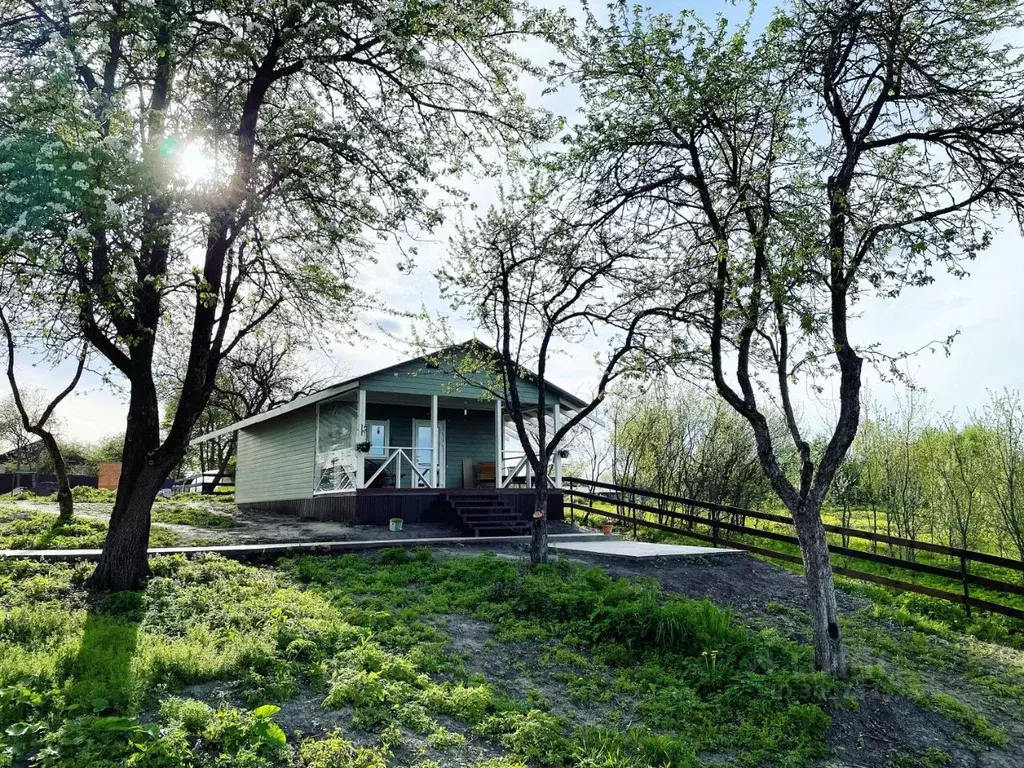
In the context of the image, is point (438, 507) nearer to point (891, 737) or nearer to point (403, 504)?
point (403, 504)

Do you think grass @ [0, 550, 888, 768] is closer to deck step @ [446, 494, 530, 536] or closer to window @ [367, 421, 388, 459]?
deck step @ [446, 494, 530, 536]

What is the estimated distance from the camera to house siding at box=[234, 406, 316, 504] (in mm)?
18156

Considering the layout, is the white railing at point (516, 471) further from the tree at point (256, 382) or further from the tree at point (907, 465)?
Answer: the tree at point (256, 382)

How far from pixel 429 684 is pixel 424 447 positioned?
13.1m

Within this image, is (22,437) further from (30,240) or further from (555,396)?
(30,240)

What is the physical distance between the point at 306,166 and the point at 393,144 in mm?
1248

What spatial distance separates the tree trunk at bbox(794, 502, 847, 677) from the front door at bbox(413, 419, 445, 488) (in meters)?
12.3

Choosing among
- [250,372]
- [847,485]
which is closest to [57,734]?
[847,485]

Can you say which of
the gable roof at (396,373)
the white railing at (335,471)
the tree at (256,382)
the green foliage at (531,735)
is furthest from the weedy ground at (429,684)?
the tree at (256,382)

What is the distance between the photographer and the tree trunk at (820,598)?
635cm

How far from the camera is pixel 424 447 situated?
1831 cm

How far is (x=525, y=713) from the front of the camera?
202 inches

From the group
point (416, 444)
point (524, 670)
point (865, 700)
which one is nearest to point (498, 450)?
point (416, 444)

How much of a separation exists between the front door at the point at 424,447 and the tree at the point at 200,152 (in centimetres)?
798
